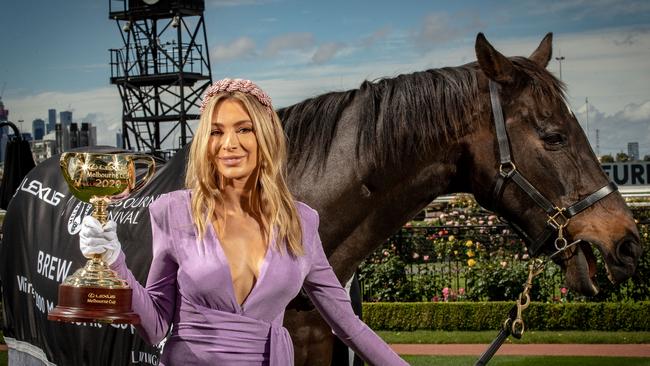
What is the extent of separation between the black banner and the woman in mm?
1277

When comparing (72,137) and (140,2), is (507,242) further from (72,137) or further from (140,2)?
(140,2)

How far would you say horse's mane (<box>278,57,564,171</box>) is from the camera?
3.28m

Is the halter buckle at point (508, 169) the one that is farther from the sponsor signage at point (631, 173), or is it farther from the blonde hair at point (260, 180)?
the sponsor signage at point (631, 173)

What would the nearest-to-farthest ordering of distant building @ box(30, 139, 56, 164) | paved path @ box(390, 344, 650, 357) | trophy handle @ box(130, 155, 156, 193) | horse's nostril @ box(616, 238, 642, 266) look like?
trophy handle @ box(130, 155, 156, 193) < horse's nostril @ box(616, 238, 642, 266) < paved path @ box(390, 344, 650, 357) < distant building @ box(30, 139, 56, 164)

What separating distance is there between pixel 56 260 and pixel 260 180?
228 centimetres

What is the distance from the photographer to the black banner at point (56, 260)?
363 cm

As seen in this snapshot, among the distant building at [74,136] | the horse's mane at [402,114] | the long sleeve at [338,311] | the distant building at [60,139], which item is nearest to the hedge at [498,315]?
the horse's mane at [402,114]

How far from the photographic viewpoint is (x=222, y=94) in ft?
7.38

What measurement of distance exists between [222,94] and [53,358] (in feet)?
8.24

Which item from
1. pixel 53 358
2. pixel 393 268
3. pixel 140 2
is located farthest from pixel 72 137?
pixel 53 358

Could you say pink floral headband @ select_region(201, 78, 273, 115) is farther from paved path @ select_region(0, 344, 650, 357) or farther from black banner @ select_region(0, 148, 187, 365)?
paved path @ select_region(0, 344, 650, 357)

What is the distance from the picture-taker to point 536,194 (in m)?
3.19

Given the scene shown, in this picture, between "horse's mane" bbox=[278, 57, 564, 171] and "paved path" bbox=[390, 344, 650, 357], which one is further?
"paved path" bbox=[390, 344, 650, 357]

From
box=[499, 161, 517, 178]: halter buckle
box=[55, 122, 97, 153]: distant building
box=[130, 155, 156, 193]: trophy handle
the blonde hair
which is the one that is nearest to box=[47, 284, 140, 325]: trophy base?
the blonde hair
